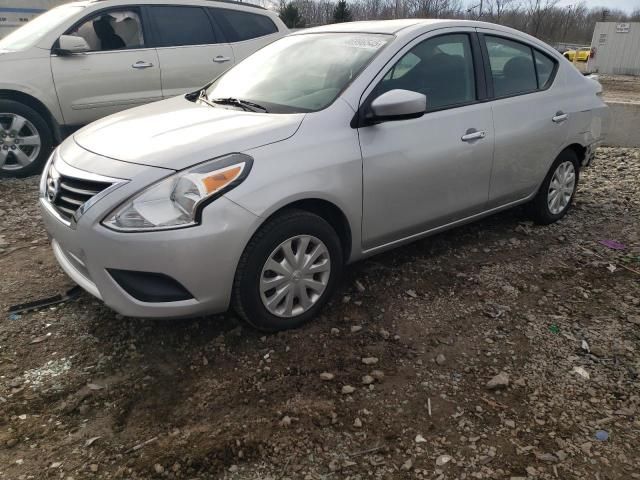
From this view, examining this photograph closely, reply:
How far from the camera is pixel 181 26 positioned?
6430mm

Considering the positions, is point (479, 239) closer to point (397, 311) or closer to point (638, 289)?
point (638, 289)

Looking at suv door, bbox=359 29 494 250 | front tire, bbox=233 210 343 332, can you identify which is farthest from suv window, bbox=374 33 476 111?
front tire, bbox=233 210 343 332

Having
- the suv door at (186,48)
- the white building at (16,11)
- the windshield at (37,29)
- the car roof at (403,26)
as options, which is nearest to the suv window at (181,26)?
the suv door at (186,48)

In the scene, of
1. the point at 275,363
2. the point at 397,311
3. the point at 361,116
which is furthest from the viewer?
the point at 397,311

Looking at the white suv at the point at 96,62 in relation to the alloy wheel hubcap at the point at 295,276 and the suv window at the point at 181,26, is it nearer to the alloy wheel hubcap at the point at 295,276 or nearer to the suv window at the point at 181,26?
the suv window at the point at 181,26

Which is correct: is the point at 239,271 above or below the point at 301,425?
above

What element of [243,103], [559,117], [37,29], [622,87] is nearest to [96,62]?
[37,29]

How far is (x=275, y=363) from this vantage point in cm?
279

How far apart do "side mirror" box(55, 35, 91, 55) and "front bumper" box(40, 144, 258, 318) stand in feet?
11.9

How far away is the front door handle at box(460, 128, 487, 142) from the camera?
3.60 metres

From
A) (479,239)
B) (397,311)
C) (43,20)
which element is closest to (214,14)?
(43,20)

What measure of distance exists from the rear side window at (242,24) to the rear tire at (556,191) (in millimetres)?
4217

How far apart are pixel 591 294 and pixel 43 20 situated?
6125 millimetres

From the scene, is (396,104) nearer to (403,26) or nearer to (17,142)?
(403,26)
